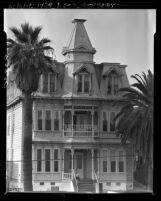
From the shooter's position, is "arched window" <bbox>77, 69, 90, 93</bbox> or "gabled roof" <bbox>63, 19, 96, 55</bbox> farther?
"arched window" <bbox>77, 69, 90, 93</bbox>

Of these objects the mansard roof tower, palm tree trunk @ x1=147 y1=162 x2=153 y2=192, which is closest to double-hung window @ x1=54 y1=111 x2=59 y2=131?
the mansard roof tower

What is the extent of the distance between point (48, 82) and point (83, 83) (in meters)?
0.45

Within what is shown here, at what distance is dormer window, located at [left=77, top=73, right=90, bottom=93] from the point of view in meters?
8.32

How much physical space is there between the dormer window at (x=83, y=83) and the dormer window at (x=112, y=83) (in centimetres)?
27

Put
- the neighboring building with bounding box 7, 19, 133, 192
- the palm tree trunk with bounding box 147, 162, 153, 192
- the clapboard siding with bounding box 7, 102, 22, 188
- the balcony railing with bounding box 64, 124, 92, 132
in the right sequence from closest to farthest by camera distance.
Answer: the palm tree trunk with bounding box 147, 162, 153, 192
the clapboard siding with bounding box 7, 102, 22, 188
the neighboring building with bounding box 7, 19, 133, 192
the balcony railing with bounding box 64, 124, 92, 132

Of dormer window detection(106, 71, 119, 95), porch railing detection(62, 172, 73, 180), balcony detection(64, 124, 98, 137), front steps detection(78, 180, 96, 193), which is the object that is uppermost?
dormer window detection(106, 71, 119, 95)

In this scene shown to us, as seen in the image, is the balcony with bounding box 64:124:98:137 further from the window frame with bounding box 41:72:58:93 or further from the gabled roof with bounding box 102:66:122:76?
the gabled roof with bounding box 102:66:122:76

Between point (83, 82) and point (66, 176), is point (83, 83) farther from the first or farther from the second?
point (66, 176)

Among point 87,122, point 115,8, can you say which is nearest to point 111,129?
point 87,122

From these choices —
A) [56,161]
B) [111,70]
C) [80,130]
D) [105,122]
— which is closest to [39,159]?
[56,161]

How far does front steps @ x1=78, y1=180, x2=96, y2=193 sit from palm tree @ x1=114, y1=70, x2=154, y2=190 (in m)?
0.67

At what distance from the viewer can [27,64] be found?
27.1 feet

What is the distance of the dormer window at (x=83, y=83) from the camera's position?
8.32 m
